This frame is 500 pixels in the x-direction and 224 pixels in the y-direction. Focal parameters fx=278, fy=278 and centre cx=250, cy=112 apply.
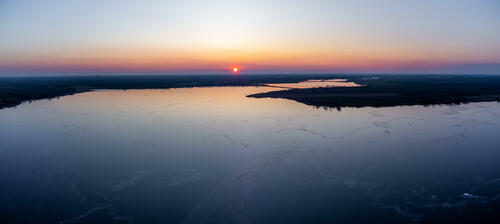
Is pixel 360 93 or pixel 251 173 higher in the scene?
pixel 360 93

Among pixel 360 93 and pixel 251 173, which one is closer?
pixel 251 173

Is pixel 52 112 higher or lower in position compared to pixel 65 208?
higher

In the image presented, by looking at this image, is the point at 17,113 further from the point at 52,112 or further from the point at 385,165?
the point at 385,165

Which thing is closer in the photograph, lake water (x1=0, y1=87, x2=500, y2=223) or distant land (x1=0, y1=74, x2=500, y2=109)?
lake water (x1=0, y1=87, x2=500, y2=223)

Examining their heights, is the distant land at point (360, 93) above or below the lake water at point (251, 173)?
above

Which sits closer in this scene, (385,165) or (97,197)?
(97,197)

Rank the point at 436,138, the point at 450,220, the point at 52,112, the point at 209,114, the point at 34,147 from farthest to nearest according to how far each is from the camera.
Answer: the point at 52,112
the point at 209,114
the point at 436,138
the point at 34,147
the point at 450,220

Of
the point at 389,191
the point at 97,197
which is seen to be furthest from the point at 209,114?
the point at 389,191

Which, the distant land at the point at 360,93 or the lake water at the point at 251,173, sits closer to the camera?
the lake water at the point at 251,173
